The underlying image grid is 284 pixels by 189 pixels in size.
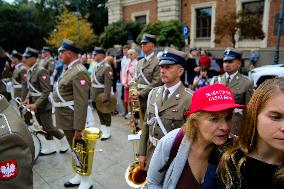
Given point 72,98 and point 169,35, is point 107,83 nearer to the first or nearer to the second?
point 72,98

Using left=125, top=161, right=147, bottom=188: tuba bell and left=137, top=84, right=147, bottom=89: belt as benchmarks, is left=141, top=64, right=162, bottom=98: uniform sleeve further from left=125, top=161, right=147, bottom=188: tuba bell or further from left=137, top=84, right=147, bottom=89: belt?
left=125, top=161, right=147, bottom=188: tuba bell

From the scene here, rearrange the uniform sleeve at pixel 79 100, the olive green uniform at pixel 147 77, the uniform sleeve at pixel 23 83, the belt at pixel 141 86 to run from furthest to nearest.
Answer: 1. the uniform sleeve at pixel 23 83
2. the belt at pixel 141 86
3. the olive green uniform at pixel 147 77
4. the uniform sleeve at pixel 79 100

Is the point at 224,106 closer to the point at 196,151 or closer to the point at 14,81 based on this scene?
the point at 196,151

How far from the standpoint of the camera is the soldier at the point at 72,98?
425 cm

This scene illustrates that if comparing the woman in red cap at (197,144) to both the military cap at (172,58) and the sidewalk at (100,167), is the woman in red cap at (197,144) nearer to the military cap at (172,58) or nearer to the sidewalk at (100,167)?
the military cap at (172,58)

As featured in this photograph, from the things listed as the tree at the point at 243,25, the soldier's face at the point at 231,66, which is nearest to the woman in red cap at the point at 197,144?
the soldier's face at the point at 231,66

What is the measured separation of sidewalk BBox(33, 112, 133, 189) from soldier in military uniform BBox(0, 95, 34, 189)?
2690 mm

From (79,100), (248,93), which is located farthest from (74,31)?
(248,93)

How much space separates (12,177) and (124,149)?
463 cm

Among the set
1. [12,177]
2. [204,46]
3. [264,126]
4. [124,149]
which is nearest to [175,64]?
[264,126]

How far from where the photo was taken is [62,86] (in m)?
4.35

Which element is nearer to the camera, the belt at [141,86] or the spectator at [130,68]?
the belt at [141,86]

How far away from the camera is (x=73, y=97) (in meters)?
4.37

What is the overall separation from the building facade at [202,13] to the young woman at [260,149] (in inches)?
731
